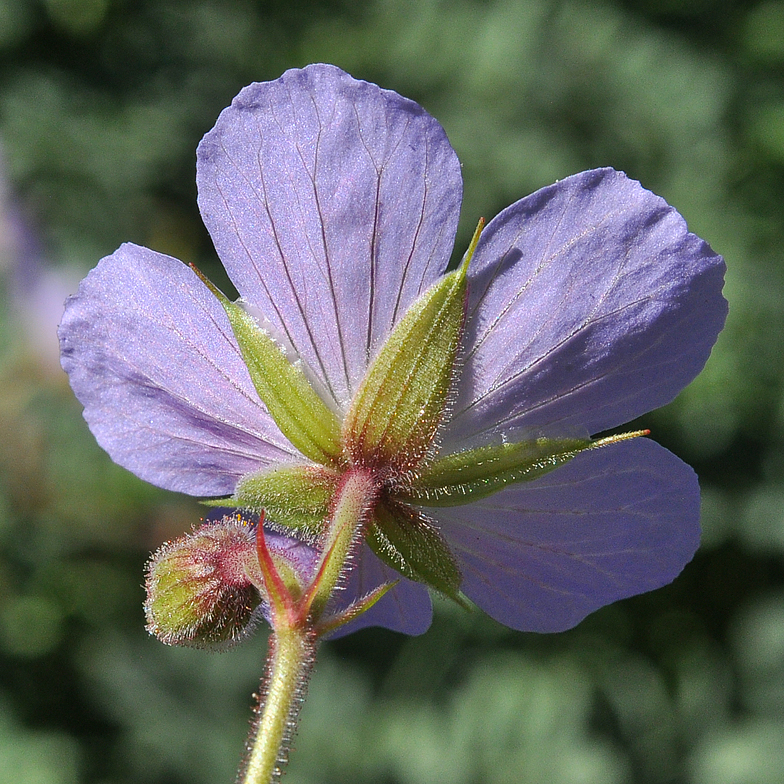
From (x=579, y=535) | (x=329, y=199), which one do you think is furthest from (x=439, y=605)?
(x=329, y=199)

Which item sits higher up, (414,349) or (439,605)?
(414,349)

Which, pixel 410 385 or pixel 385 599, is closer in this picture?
pixel 410 385

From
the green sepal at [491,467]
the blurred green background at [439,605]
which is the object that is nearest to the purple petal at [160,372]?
the green sepal at [491,467]

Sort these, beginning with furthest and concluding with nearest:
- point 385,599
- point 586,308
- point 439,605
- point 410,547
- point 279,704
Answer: point 439,605 < point 385,599 < point 410,547 < point 586,308 < point 279,704

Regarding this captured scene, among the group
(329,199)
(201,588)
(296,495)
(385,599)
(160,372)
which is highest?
(329,199)

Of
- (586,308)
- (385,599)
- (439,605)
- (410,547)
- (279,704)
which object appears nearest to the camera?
(279,704)

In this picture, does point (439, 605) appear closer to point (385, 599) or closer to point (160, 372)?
point (385, 599)

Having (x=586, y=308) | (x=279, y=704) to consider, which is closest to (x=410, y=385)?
(x=586, y=308)
